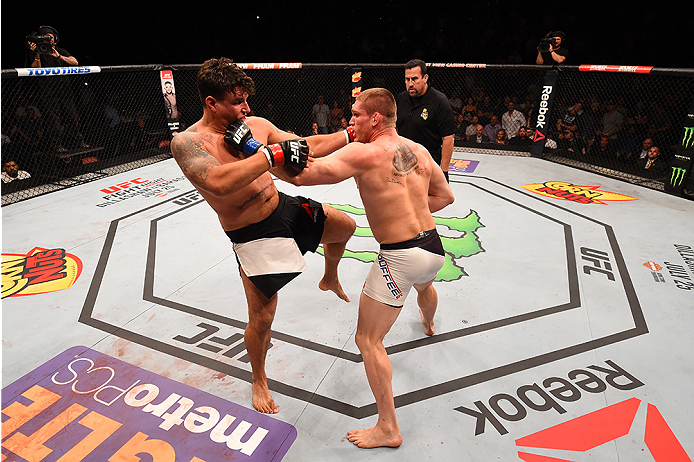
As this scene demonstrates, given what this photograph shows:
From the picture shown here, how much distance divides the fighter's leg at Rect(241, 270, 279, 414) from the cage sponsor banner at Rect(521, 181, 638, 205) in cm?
432

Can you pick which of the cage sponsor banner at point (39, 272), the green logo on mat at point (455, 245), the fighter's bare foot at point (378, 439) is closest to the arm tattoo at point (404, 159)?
the fighter's bare foot at point (378, 439)

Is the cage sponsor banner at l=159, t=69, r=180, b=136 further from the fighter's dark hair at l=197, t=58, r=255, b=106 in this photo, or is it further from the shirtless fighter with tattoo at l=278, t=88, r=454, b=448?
the shirtless fighter with tattoo at l=278, t=88, r=454, b=448

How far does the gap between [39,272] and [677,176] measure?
6.83m

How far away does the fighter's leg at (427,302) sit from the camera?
2672mm

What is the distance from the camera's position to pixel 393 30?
1031 centimetres

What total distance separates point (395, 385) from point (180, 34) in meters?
10.4

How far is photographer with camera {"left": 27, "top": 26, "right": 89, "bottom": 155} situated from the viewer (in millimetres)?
5637

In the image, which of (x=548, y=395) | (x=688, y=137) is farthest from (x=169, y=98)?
(x=688, y=137)

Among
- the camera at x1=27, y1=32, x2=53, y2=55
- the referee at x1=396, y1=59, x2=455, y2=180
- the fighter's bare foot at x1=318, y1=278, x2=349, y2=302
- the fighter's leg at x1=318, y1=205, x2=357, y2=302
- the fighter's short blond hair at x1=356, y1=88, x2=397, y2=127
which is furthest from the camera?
the camera at x1=27, y1=32, x2=53, y2=55

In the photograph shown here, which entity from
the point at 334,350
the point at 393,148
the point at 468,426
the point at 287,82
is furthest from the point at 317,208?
the point at 287,82

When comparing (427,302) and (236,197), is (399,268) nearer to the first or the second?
(427,302)

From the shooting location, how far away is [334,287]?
123 inches

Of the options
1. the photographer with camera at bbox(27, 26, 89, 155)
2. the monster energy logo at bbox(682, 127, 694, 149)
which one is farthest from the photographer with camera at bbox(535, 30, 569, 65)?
the photographer with camera at bbox(27, 26, 89, 155)

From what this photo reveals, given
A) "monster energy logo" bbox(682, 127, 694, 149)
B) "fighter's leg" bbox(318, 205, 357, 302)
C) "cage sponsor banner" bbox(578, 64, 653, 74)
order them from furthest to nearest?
"cage sponsor banner" bbox(578, 64, 653, 74)
"monster energy logo" bbox(682, 127, 694, 149)
"fighter's leg" bbox(318, 205, 357, 302)
